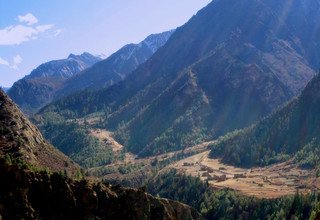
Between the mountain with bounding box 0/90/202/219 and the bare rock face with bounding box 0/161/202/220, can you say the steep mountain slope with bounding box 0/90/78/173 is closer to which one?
the mountain with bounding box 0/90/202/219

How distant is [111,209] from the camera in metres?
84.1

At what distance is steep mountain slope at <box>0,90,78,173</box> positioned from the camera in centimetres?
13057

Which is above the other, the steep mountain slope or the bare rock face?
the steep mountain slope

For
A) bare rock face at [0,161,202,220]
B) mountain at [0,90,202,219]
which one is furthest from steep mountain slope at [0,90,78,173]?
bare rock face at [0,161,202,220]

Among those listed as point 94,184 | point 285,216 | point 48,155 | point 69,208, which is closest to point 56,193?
point 69,208

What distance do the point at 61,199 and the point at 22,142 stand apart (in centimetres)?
6413

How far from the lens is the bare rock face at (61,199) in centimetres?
7319

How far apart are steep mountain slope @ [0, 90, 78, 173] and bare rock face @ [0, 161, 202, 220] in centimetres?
4382

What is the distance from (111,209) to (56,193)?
10408 millimetres

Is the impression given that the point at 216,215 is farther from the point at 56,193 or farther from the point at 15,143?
the point at 56,193

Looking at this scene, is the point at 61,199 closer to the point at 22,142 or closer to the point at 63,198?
the point at 63,198

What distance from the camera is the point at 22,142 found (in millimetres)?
138500

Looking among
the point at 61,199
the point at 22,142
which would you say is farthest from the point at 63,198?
the point at 22,142

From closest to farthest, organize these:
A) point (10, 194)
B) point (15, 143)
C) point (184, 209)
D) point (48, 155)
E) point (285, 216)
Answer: point (10, 194) < point (184, 209) < point (15, 143) < point (48, 155) < point (285, 216)
